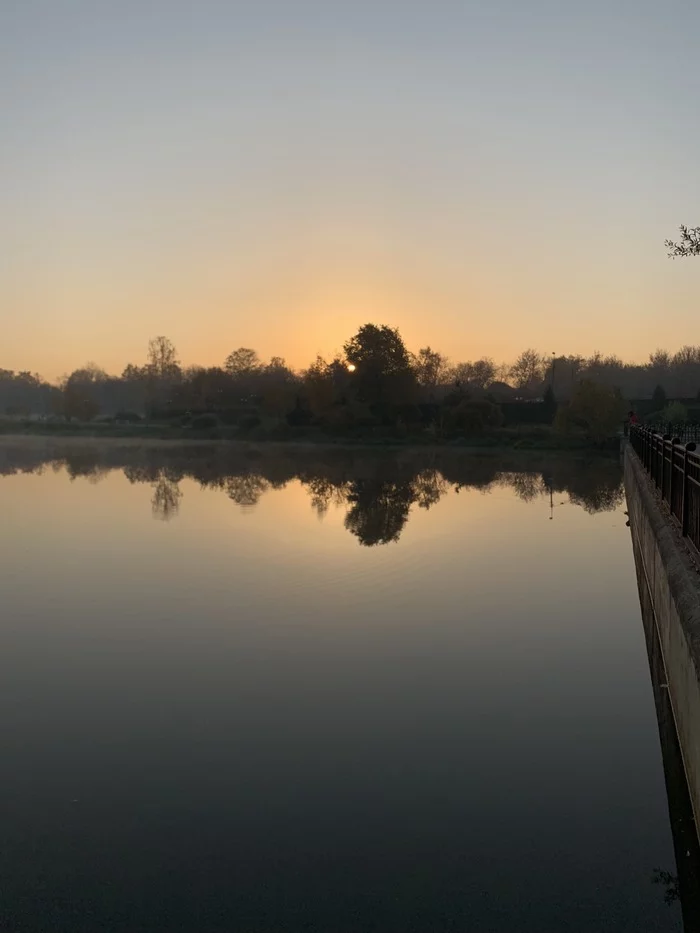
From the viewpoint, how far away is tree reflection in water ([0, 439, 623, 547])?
34.0m

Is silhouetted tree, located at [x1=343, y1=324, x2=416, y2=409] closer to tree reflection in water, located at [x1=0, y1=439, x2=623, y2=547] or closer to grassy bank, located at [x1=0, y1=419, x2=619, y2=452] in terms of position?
grassy bank, located at [x1=0, y1=419, x2=619, y2=452]

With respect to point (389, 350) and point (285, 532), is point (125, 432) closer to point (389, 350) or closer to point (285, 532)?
point (389, 350)

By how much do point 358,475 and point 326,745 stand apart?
41.1 meters

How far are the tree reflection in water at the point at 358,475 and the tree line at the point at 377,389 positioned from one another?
1046 centimetres

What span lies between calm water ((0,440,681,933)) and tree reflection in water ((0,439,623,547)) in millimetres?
7904

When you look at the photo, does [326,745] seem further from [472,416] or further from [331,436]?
[331,436]

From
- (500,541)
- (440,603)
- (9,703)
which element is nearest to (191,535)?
(500,541)

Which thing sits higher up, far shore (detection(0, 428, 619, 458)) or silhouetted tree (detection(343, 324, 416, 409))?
silhouetted tree (detection(343, 324, 416, 409))

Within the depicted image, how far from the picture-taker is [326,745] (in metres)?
9.34

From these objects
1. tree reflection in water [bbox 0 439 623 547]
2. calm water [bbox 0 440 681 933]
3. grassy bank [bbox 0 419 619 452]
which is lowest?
calm water [bbox 0 440 681 933]

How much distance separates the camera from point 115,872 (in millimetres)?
6844

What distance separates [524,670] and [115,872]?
6.82 metres

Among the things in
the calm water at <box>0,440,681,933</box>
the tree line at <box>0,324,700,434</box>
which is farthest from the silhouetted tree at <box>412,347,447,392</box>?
the calm water at <box>0,440,681,933</box>

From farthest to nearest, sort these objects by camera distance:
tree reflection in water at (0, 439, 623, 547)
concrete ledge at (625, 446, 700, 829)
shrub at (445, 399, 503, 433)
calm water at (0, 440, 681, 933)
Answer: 1. shrub at (445, 399, 503, 433)
2. tree reflection in water at (0, 439, 623, 547)
3. concrete ledge at (625, 446, 700, 829)
4. calm water at (0, 440, 681, 933)
